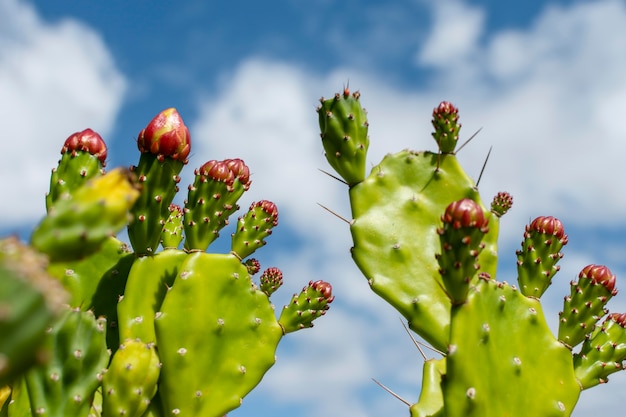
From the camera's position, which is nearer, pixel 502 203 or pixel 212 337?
pixel 212 337

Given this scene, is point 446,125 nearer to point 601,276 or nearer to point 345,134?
point 345,134

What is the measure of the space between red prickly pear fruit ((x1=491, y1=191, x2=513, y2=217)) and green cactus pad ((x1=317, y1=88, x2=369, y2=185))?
1854 millimetres

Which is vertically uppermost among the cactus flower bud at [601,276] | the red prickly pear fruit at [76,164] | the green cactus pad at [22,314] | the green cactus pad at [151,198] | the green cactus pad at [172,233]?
the green cactus pad at [172,233]

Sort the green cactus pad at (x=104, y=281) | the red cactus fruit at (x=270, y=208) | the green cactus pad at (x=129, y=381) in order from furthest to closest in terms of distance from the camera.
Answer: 1. the red cactus fruit at (x=270, y=208)
2. the green cactus pad at (x=104, y=281)
3. the green cactus pad at (x=129, y=381)

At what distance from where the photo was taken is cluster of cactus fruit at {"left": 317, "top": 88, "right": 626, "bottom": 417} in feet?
8.11

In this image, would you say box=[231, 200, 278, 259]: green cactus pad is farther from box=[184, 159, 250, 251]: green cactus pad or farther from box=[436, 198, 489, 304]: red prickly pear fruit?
box=[436, 198, 489, 304]: red prickly pear fruit

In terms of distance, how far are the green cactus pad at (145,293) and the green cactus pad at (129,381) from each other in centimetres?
17

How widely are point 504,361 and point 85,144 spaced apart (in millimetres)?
1709

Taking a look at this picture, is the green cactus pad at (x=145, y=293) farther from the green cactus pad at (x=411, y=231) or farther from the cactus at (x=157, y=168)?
the green cactus pad at (x=411, y=231)

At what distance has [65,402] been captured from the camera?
7.22 ft

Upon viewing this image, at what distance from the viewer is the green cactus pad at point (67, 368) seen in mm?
2176

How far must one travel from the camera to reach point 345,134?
2.81 meters

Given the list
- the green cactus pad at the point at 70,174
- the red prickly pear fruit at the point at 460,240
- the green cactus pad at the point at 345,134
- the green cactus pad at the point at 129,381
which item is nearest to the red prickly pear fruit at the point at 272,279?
the green cactus pad at the point at 345,134

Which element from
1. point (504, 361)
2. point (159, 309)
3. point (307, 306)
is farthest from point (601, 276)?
point (159, 309)
